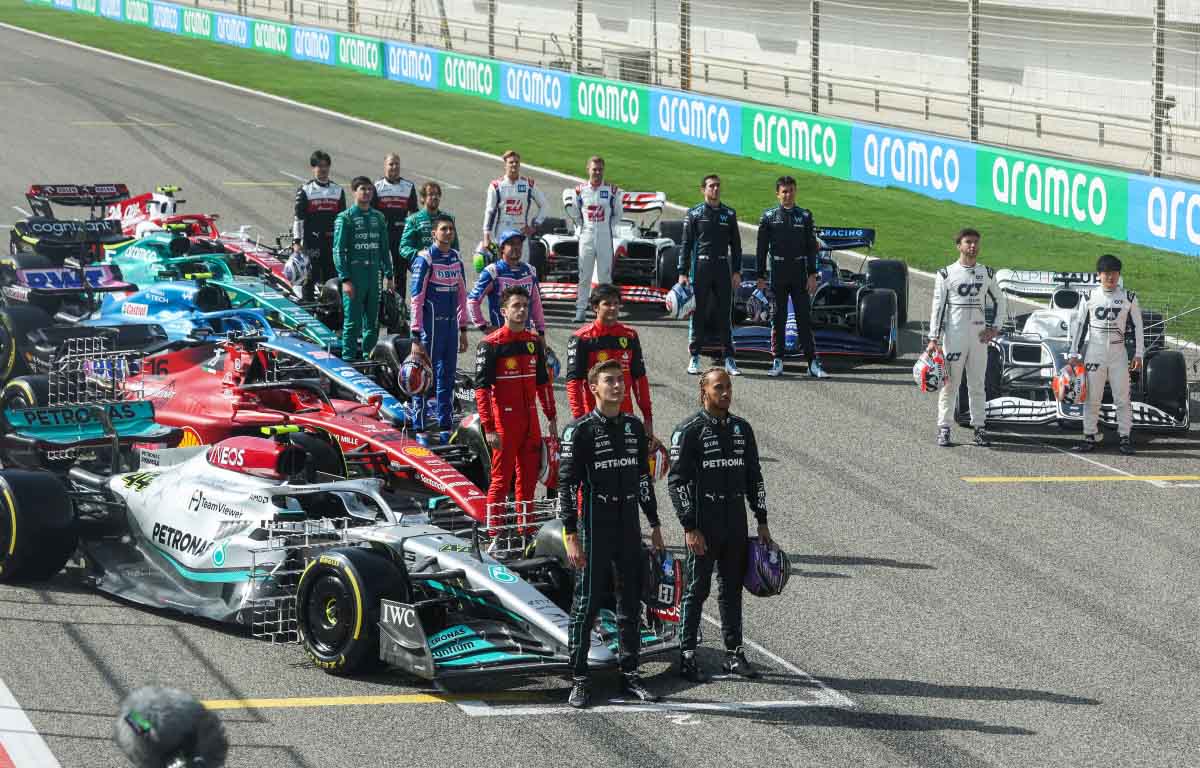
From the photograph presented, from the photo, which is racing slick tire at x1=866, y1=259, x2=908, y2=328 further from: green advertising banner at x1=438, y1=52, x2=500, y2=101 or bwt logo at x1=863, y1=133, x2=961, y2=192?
green advertising banner at x1=438, y1=52, x2=500, y2=101

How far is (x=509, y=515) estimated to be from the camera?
11.0 m

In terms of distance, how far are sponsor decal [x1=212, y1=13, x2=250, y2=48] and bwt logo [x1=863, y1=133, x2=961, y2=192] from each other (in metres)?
27.6

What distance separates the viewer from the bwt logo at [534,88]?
3900 cm

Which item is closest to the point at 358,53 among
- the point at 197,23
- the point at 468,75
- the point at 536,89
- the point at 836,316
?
the point at 468,75

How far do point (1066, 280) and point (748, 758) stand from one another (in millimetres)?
9531

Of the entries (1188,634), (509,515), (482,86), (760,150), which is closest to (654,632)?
(509,515)

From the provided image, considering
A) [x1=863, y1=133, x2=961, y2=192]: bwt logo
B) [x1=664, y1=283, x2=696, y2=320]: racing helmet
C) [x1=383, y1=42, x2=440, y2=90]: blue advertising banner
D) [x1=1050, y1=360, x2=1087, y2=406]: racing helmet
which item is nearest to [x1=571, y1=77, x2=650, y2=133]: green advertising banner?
[x1=383, y1=42, x2=440, y2=90]: blue advertising banner

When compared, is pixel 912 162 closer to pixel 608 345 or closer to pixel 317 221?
pixel 317 221

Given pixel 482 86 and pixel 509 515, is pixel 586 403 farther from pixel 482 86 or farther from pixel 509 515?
pixel 482 86

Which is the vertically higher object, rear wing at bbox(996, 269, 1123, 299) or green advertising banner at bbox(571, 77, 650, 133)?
green advertising banner at bbox(571, 77, 650, 133)

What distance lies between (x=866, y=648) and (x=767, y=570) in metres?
1.40

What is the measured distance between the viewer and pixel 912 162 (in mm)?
29156

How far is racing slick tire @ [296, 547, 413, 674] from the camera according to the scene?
33.4ft

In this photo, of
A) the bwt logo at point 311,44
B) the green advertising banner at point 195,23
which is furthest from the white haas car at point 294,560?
the green advertising banner at point 195,23
